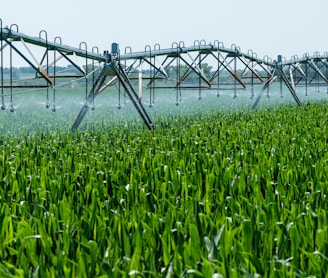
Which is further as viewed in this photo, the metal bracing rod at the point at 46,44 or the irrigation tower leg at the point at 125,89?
the irrigation tower leg at the point at 125,89

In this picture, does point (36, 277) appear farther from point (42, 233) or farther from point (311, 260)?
point (311, 260)

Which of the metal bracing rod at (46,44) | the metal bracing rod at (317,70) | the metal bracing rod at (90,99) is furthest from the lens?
the metal bracing rod at (317,70)

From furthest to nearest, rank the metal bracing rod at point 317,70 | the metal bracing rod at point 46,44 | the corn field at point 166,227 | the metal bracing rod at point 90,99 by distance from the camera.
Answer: the metal bracing rod at point 317,70 < the metal bracing rod at point 90,99 < the metal bracing rod at point 46,44 < the corn field at point 166,227

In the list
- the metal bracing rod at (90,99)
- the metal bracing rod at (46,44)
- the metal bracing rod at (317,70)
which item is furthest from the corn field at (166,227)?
the metal bracing rod at (317,70)

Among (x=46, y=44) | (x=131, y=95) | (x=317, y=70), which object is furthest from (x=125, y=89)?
(x=317, y=70)

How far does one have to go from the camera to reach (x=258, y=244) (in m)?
3.19

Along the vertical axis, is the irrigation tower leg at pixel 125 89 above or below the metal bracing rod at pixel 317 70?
below

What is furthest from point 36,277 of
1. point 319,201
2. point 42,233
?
point 319,201

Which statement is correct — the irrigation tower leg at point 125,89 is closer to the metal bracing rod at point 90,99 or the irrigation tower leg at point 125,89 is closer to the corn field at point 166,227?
the metal bracing rod at point 90,99

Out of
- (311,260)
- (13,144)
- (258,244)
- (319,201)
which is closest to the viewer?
(311,260)

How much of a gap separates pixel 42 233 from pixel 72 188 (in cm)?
181

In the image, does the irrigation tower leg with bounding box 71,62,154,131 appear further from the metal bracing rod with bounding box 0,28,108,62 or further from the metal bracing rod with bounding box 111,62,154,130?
the metal bracing rod with bounding box 0,28,108,62

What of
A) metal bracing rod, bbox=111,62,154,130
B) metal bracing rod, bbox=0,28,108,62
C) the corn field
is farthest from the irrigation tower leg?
the corn field

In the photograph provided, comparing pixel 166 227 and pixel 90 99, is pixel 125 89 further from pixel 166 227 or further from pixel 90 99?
pixel 166 227
